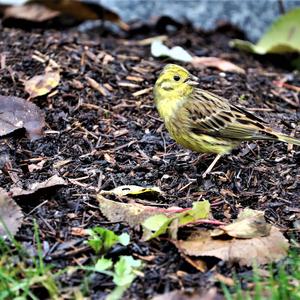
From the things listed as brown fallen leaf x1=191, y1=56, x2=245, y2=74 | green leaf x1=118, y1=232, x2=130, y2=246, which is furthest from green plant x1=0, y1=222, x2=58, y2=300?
brown fallen leaf x1=191, y1=56, x2=245, y2=74

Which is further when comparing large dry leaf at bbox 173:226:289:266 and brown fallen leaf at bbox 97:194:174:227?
brown fallen leaf at bbox 97:194:174:227

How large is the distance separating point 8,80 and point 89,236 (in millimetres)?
2225

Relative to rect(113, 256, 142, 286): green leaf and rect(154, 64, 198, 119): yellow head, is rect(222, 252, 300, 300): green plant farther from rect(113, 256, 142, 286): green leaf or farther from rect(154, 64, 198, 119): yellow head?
rect(154, 64, 198, 119): yellow head

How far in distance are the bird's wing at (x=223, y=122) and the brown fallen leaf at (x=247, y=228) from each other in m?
1.03

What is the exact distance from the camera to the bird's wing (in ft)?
17.8

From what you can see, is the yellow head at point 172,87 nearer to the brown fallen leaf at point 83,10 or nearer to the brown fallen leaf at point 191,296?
the brown fallen leaf at point 191,296

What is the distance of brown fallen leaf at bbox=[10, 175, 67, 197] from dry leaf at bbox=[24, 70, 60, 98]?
4.43 feet

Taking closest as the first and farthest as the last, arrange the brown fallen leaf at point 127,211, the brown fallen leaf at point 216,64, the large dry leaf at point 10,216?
the large dry leaf at point 10,216 < the brown fallen leaf at point 127,211 < the brown fallen leaf at point 216,64

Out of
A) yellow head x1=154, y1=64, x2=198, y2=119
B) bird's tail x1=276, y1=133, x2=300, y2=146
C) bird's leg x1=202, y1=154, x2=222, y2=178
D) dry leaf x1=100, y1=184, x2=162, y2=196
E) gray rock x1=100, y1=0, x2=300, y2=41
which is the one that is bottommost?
gray rock x1=100, y1=0, x2=300, y2=41

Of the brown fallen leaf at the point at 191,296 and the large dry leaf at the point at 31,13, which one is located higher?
the brown fallen leaf at the point at 191,296

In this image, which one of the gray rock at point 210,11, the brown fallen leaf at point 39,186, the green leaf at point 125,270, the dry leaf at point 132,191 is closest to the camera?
the green leaf at point 125,270

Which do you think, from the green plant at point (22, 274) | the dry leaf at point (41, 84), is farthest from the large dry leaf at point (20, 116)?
the green plant at point (22, 274)

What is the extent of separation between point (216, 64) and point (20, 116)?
2100mm

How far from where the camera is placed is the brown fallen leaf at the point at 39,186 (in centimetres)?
466
